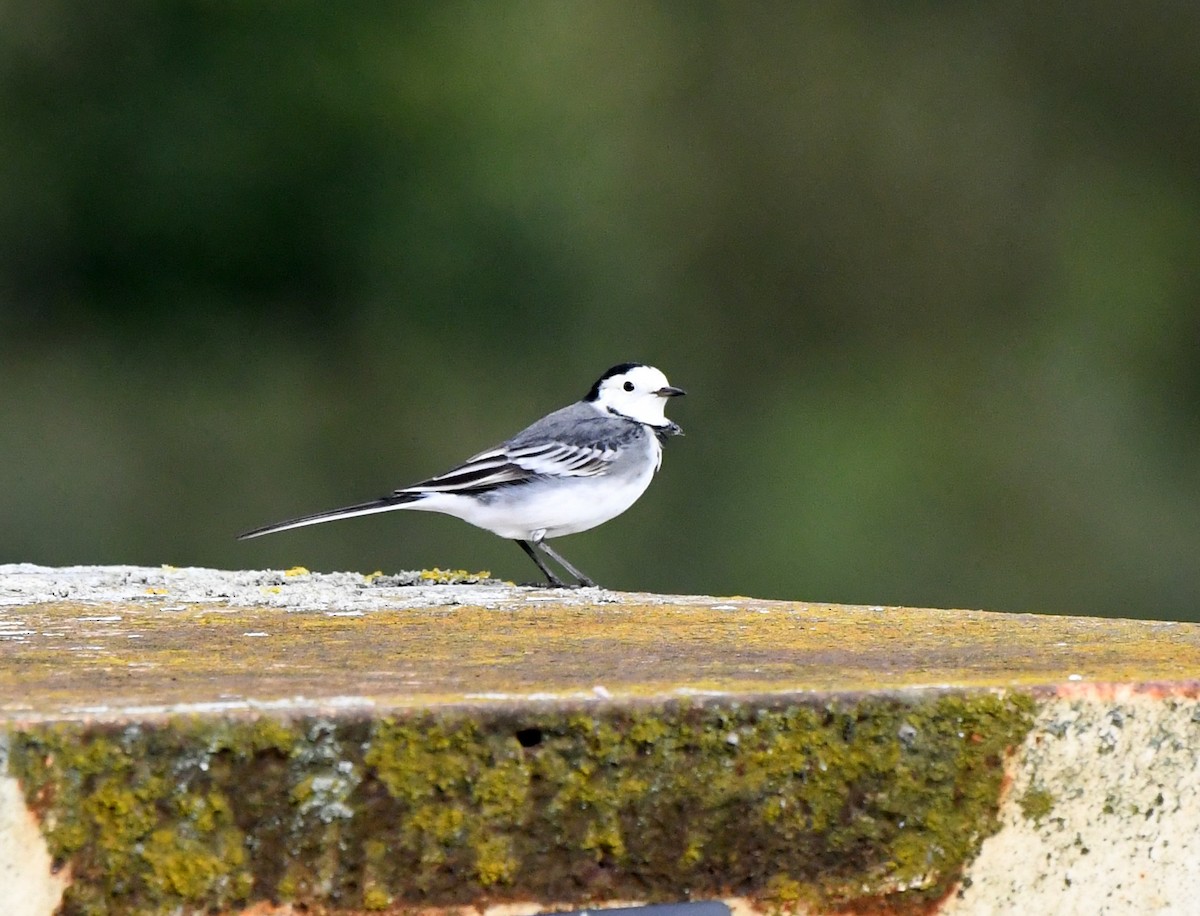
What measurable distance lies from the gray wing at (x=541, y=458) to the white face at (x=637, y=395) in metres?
0.58

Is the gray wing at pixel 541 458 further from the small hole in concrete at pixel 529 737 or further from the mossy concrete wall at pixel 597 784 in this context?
the small hole in concrete at pixel 529 737

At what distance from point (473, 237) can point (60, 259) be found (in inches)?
109

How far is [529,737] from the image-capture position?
5.34 feet

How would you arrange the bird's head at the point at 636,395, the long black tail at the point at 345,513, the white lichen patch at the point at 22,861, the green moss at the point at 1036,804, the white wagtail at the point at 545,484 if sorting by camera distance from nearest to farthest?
the white lichen patch at the point at 22,861 → the green moss at the point at 1036,804 → the long black tail at the point at 345,513 → the white wagtail at the point at 545,484 → the bird's head at the point at 636,395

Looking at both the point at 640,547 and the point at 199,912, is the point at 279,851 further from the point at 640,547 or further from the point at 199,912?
the point at 640,547

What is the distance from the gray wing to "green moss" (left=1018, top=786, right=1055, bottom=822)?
12.4 ft

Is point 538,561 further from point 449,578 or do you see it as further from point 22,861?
point 22,861

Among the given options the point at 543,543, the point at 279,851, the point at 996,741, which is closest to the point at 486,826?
the point at 279,851

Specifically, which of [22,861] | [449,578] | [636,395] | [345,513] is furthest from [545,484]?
[22,861]

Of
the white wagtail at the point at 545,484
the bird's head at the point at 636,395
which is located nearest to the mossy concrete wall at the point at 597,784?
the white wagtail at the point at 545,484

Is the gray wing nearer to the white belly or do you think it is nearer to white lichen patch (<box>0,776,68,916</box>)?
the white belly

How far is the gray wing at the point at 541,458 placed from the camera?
548 cm

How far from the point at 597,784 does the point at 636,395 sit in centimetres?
481

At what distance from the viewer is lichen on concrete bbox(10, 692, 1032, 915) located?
5.01ft
